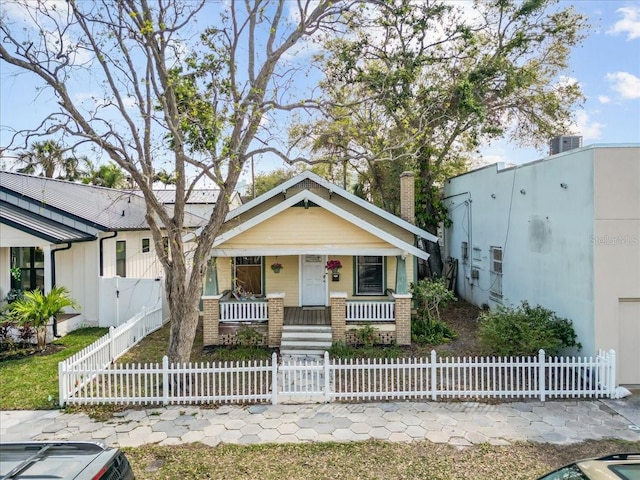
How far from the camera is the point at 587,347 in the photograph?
8.77 m

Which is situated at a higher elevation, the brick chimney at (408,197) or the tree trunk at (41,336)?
the brick chimney at (408,197)

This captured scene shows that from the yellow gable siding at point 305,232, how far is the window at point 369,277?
195 centimetres

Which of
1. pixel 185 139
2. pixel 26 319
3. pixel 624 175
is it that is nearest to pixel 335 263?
pixel 185 139

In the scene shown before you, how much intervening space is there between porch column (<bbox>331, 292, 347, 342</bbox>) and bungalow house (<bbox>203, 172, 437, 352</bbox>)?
3 cm

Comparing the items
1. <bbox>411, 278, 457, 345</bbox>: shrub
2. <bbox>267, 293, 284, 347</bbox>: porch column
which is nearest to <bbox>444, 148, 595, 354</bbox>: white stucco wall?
<bbox>411, 278, 457, 345</bbox>: shrub

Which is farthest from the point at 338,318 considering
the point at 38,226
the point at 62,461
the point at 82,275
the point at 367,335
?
the point at 38,226

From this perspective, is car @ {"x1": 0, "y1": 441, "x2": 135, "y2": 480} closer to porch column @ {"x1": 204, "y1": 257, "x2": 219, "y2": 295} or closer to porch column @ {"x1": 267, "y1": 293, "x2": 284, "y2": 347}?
porch column @ {"x1": 267, "y1": 293, "x2": 284, "y2": 347}

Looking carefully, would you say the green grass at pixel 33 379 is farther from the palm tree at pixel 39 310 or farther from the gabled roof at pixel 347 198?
the gabled roof at pixel 347 198

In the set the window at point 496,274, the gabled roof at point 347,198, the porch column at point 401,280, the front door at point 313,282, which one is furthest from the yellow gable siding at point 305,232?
the window at point 496,274

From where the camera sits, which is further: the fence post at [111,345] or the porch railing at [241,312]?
the porch railing at [241,312]

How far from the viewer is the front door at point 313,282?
14.0m

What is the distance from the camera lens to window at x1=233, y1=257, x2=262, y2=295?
1398 cm

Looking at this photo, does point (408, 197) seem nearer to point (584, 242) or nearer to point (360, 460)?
point (584, 242)

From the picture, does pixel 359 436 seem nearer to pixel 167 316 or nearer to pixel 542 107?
pixel 167 316
